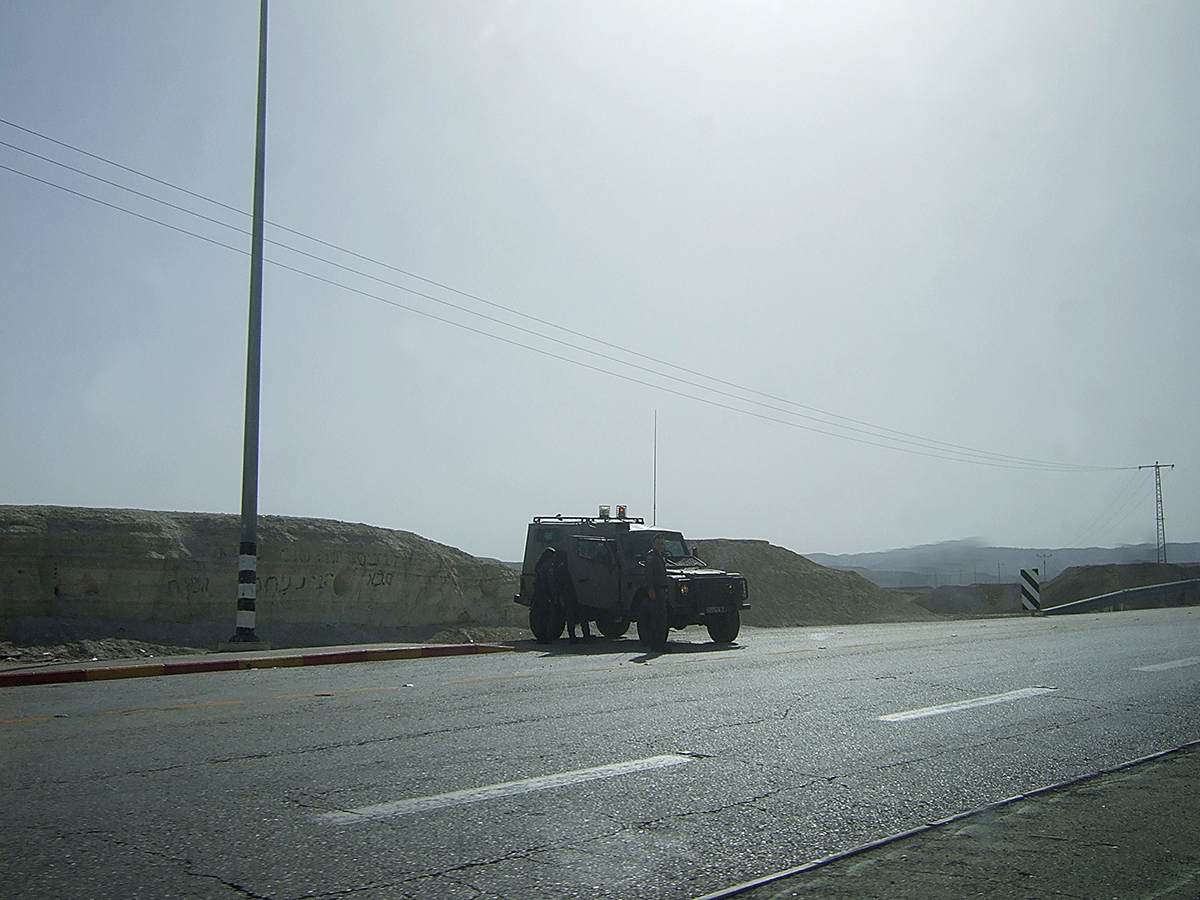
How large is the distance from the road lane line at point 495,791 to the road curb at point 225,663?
8.37 metres

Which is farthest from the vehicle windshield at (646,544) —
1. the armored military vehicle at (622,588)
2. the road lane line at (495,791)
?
the road lane line at (495,791)

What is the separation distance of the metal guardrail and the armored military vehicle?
748 inches

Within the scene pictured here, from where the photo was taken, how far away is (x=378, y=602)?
76.2ft

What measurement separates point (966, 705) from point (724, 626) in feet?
28.2

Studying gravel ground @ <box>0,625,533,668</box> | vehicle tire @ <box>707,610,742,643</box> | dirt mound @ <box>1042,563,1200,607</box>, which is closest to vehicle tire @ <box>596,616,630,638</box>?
vehicle tire @ <box>707,610,742,643</box>

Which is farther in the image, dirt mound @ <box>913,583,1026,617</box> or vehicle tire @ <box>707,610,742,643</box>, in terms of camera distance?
dirt mound @ <box>913,583,1026,617</box>

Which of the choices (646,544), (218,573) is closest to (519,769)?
(646,544)

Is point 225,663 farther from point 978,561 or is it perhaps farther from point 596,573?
point 978,561

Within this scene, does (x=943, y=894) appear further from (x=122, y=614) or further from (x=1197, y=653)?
(x=122, y=614)

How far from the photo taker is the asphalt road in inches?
181

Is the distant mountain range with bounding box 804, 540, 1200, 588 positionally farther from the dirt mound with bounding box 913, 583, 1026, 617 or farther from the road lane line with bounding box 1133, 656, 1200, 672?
the road lane line with bounding box 1133, 656, 1200, 672

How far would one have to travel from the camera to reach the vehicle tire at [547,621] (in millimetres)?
19078

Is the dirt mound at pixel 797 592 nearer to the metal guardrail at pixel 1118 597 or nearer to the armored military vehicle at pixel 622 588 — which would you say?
the metal guardrail at pixel 1118 597

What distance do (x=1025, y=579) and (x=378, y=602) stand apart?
2173 centimetres
